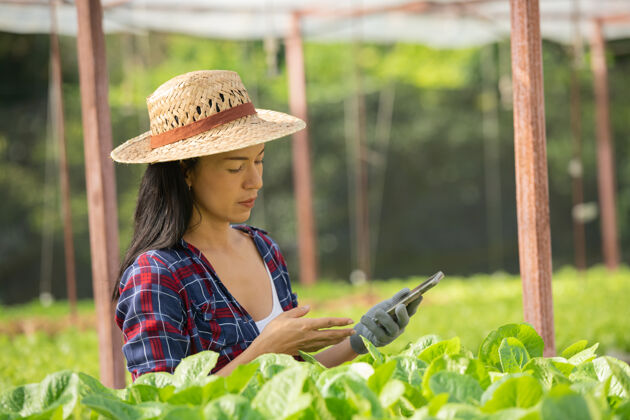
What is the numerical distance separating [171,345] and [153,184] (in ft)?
1.28

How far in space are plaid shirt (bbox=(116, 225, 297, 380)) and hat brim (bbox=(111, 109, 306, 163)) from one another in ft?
0.67

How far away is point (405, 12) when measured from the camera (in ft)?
26.0

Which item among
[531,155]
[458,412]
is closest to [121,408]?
[458,412]

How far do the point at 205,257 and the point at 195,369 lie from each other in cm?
54

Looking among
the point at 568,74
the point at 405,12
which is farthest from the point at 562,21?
the point at 568,74

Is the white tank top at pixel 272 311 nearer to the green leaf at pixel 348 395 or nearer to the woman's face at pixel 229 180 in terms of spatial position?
the woman's face at pixel 229 180

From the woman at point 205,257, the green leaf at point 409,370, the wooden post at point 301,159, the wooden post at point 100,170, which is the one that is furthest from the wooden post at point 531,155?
the wooden post at point 301,159

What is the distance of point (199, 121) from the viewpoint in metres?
1.65

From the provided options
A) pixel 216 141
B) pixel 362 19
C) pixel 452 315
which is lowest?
pixel 452 315

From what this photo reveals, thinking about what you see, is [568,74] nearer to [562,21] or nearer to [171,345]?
[562,21]

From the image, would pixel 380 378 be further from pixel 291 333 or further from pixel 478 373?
pixel 291 333

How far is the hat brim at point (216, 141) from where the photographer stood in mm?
1581

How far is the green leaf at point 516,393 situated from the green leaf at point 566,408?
14 centimetres

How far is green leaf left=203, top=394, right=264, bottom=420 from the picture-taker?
893 millimetres
